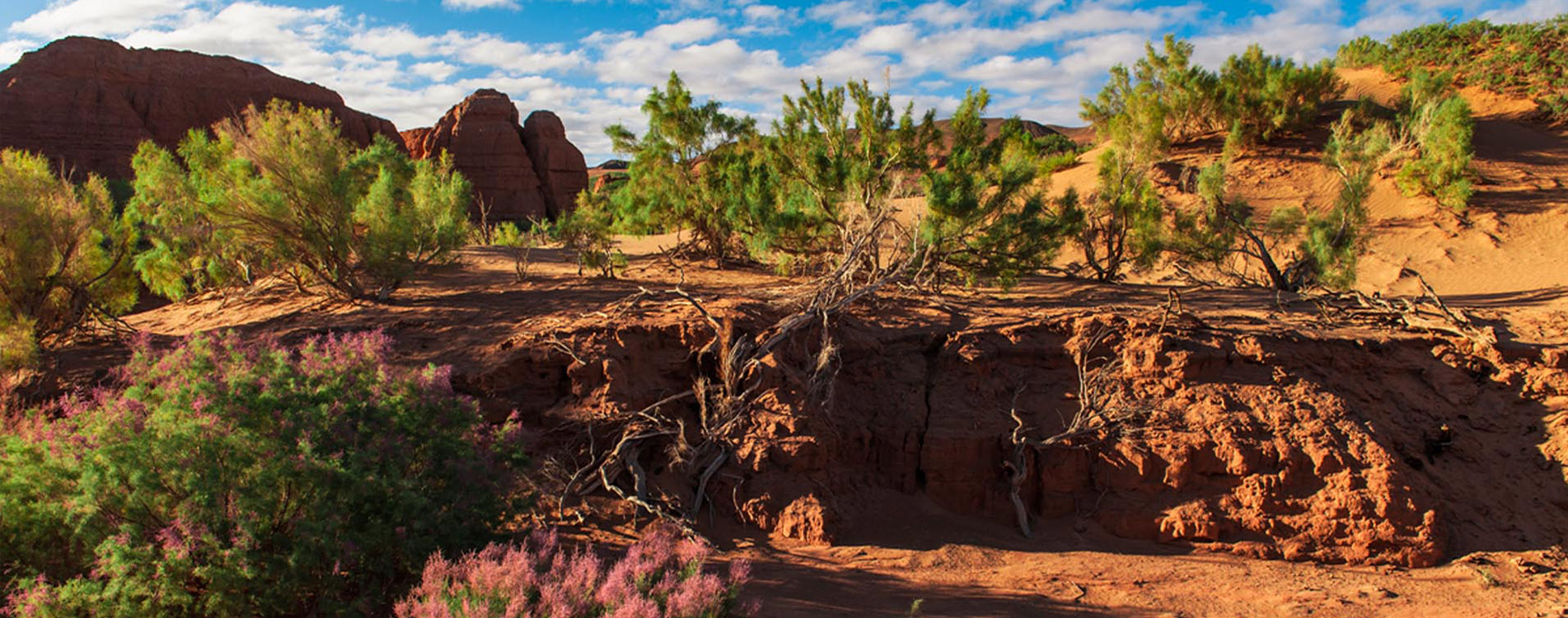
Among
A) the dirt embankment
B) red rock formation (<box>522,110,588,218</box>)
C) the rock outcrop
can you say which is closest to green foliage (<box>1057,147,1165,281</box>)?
the dirt embankment

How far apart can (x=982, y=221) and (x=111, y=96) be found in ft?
134

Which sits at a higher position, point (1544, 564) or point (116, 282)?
point (116, 282)

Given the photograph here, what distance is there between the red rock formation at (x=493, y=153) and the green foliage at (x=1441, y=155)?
33.6m

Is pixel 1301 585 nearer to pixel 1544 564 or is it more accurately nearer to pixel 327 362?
pixel 1544 564

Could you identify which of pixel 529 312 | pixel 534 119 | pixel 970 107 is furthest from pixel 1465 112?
pixel 534 119

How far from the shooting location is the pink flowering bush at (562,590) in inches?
162

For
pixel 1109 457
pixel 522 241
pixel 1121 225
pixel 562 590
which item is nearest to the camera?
pixel 562 590

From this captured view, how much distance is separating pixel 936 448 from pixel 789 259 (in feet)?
14.6

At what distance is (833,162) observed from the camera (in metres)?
11.1

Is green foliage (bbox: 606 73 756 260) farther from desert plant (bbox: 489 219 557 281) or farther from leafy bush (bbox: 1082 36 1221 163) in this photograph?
leafy bush (bbox: 1082 36 1221 163)

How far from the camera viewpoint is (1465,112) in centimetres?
1922

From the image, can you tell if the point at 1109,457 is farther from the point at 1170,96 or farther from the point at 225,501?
the point at 1170,96

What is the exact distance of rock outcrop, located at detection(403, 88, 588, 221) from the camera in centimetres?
4150

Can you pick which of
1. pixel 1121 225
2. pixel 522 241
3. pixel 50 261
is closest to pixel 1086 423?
pixel 1121 225
